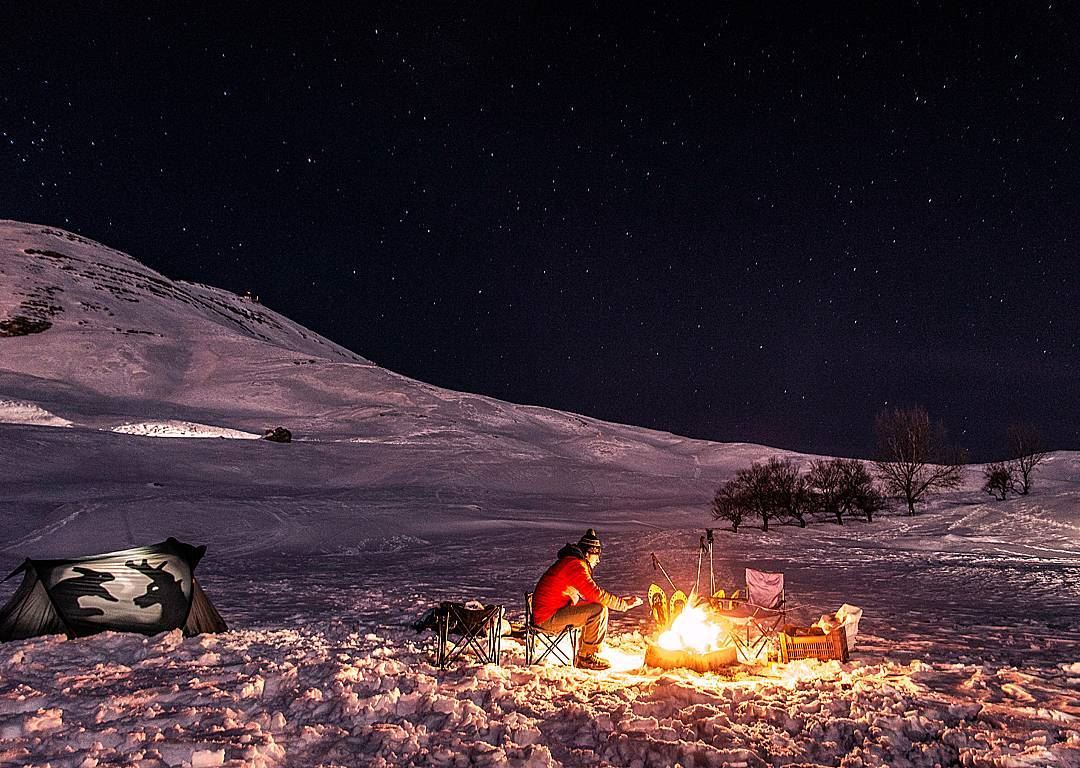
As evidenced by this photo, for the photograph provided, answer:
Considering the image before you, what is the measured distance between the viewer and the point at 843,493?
33.2 meters

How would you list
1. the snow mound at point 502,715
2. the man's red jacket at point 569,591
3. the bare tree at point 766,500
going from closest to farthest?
the snow mound at point 502,715 < the man's red jacket at point 569,591 < the bare tree at point 766,500

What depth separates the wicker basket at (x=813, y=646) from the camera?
21.7 ft

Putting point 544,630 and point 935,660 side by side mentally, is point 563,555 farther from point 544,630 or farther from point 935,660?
point 935,660

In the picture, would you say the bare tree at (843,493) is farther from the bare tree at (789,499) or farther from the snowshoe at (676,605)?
the snowshoe at (676,605)

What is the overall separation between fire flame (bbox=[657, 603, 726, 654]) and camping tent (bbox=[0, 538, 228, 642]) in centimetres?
586

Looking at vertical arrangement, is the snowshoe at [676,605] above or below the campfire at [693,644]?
above

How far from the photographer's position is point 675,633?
6766 mm

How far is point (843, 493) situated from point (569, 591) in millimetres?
30863

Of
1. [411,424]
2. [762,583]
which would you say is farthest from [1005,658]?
[411,424]

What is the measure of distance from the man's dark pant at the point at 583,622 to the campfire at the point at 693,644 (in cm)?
59

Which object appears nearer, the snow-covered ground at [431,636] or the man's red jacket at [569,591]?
the snow-covered ground at [431,636]

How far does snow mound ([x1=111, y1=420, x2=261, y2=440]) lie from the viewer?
50.0 m

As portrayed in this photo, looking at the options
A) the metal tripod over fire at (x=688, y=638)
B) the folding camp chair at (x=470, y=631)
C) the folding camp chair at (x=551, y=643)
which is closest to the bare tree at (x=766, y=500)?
the metal tripod over fire at (x=688, y=638)

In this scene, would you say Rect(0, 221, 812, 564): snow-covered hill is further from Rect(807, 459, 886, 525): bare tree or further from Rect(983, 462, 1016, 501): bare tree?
Rect(983, 462, 1016, 501): bare tree
